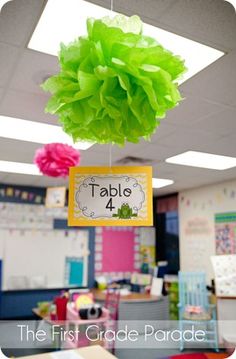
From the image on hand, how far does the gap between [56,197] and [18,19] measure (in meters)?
2.35

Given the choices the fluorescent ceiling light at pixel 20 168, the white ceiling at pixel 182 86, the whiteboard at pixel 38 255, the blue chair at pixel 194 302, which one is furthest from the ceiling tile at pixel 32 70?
the whiteboard at pixel 38 255

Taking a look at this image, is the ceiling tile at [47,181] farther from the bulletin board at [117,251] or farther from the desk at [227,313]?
the desk at [227,313]

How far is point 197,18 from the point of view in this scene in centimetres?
122

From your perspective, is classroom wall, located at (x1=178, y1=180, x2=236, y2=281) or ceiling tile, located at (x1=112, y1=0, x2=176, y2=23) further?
classroom wall, located at (x1=178, y1=180, x2=236, y2=281)

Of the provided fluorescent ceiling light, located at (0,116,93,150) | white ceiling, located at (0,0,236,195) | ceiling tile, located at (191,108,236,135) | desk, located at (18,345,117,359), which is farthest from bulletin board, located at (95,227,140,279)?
desk, located at (18,345,117,359)

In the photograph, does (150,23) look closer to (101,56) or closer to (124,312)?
(101,56)

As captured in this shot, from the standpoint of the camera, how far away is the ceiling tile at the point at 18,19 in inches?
46.3

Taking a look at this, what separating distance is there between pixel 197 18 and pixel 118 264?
15.8ft

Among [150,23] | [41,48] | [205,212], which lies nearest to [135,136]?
[150,23]

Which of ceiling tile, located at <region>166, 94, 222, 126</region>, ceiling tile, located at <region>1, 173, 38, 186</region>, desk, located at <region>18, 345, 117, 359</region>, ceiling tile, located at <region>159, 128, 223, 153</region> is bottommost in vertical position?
desk, located at <region>18, 345, 117, 359</region>

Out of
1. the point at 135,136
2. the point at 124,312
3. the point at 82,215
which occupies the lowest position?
the point at 124,312

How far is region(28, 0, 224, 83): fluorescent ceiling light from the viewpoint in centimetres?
119

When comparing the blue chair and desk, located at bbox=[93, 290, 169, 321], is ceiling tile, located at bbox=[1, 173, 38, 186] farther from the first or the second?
Result: the blue chair

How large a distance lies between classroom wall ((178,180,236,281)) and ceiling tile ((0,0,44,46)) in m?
2.32
